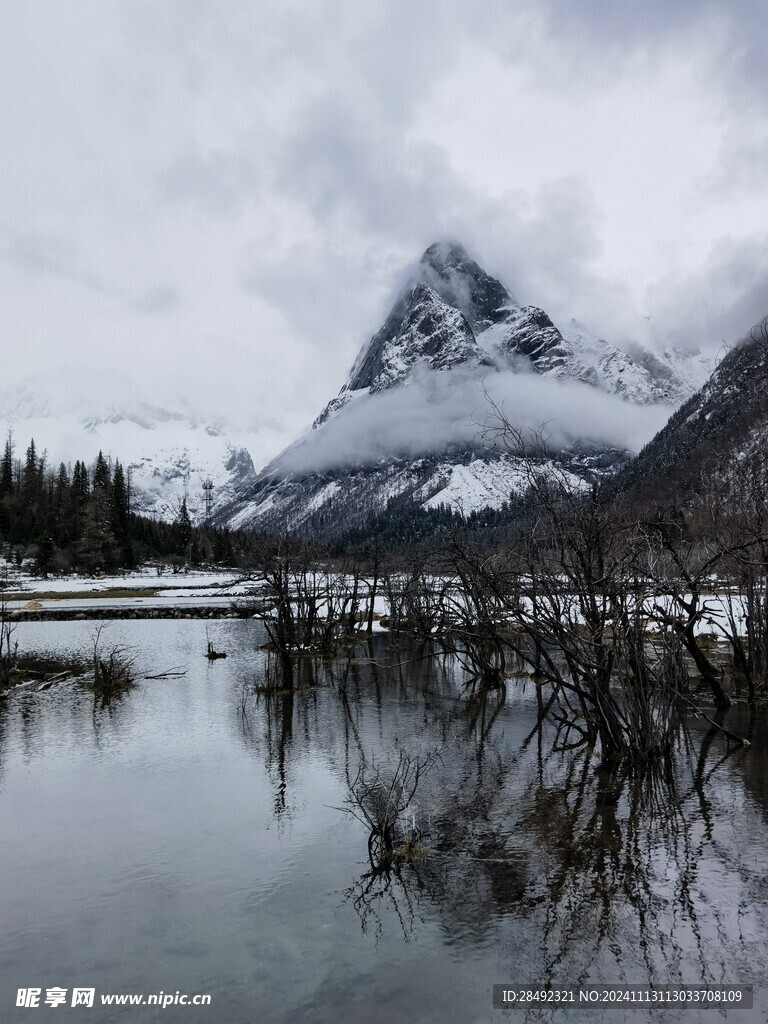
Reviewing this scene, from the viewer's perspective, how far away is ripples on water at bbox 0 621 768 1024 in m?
7.17

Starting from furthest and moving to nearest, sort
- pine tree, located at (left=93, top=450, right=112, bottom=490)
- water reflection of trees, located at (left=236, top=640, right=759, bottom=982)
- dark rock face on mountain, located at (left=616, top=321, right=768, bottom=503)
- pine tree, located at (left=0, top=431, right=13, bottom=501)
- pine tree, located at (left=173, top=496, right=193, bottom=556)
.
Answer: pine tree, located at (left=173, top=496, right=193, bottom=556)
pine tree, located at (left=0, top=431, right=13, bottom=501)
pine tree, located at (left=93, top=450, right=112, bottom=490)
dark rock face on mountain, located at (left=616, top=321, right=768, bottom=503)
water reflection of trees, located at (left=236, top=640, right=759, bottom=982)

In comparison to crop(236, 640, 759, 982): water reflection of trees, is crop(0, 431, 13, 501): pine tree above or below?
above

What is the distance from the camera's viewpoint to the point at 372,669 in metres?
29.5

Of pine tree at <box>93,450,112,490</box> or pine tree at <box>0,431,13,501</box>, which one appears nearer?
pine tree at <box>93,450,112,490</box>

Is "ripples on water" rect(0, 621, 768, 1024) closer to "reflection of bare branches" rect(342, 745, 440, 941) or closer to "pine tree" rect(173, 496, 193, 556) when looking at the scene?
"reflection of bare branches" rect(342, 745, 440, 941)

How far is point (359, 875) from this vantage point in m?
9.55

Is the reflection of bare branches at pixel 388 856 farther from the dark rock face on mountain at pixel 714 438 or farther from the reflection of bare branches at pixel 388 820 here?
the dark rock face on mountain at pixel 714 438

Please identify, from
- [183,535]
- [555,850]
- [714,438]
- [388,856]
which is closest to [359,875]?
[388,856]

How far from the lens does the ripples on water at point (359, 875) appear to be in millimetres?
7172

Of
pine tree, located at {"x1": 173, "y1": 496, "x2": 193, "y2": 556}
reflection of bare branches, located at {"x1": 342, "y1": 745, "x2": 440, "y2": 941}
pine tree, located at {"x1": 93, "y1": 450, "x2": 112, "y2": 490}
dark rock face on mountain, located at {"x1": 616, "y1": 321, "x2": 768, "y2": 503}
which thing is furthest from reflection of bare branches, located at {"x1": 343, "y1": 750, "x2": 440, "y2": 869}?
pine tree, located at {"x1": 173, "y1": 496, "x2": 193, "y2": 556}

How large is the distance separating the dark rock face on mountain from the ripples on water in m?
8.04

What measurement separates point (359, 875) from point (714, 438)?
7209 centimetres

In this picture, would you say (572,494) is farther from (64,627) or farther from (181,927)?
(64,627)

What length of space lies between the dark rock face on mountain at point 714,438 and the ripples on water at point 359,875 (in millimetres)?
8038
